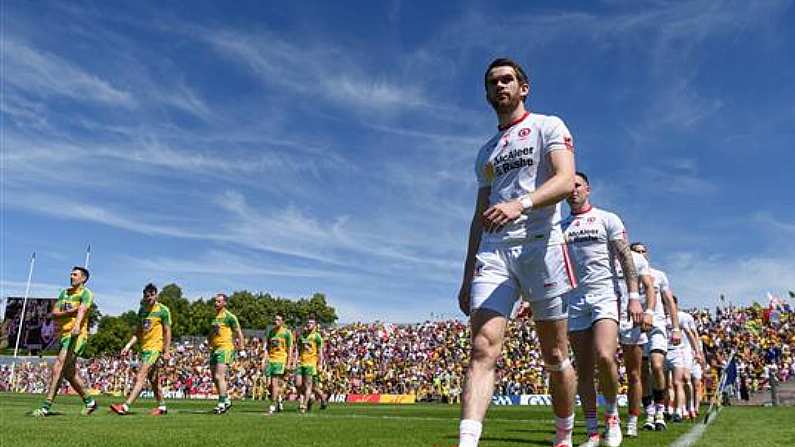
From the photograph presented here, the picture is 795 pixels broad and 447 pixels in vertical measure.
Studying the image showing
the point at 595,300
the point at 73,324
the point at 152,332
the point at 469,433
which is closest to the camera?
the point at 469,433

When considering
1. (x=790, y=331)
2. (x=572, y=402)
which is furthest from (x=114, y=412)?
(x=790, y=331)

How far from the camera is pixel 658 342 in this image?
11.0m

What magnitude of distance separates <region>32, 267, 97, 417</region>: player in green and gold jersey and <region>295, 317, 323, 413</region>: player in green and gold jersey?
658cm

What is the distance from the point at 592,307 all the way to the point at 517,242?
10.3ft

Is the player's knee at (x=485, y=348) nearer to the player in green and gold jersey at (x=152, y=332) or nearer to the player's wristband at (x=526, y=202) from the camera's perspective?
the player's wristband at (x=526, y=202)

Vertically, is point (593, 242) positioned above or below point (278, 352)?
above

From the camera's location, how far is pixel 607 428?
680 centimetres

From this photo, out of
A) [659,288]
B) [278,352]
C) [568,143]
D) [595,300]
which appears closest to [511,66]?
[568,143]

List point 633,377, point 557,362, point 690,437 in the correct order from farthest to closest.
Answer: point 633,377, point 690,437, point 557,362

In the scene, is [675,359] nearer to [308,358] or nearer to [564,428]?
[564,428]

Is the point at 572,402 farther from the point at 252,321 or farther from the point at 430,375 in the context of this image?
the point at 252,321

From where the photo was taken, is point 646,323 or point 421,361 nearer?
point 646,323

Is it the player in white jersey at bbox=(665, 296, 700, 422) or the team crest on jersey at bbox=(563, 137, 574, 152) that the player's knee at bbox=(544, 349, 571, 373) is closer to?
the team crest on jersey at bbox=(563, 137, 574, 152)

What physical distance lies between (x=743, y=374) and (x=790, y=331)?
868 centimetres
